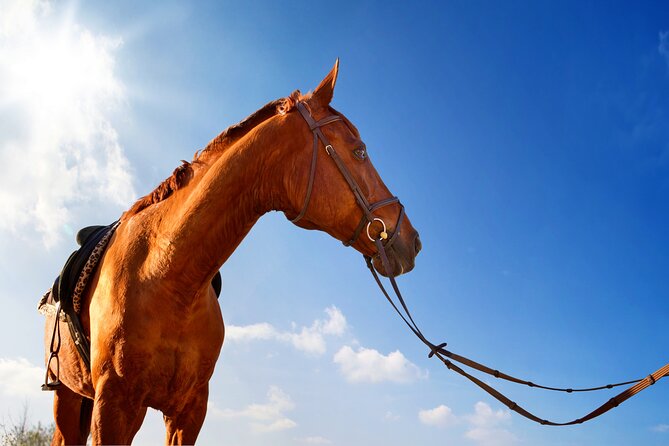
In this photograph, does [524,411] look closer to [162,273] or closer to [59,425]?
[162,273]

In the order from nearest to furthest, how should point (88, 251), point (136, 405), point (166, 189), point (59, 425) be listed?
point (136, 405) → point (166, 189) → point (88, 251) → point (59, 425)

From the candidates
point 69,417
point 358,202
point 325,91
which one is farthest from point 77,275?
point 325,91

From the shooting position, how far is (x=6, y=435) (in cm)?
1258

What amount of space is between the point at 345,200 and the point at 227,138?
1.14 meters

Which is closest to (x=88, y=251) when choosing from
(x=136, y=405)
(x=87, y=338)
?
(x=87, y=338)

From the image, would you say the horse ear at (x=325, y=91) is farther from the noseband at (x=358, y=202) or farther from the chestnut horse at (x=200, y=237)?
the noseband at (x=358, y=202)

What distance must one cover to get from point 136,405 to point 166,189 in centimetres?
173

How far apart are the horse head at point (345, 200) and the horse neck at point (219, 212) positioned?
0.61 feet

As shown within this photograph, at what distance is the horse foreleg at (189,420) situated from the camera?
425cm

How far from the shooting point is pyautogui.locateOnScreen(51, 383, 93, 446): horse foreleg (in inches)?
231

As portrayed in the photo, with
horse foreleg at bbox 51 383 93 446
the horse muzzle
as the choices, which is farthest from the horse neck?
horse foreleg at bbox 51 383 93 446

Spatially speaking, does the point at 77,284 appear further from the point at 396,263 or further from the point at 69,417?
the point at 396,263

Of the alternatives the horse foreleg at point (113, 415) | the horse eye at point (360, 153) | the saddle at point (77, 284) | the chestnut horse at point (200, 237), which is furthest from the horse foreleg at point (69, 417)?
the horse eye at point (360, 153)

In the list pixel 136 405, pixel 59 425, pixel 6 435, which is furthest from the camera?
pixel 6 435
